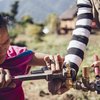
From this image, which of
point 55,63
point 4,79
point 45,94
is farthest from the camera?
point 45,94

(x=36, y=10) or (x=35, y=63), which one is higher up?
(x=35, y=63)

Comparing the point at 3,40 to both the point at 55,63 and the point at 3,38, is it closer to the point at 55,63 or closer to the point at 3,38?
the point at 3,38

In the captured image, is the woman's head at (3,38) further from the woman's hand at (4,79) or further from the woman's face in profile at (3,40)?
the woman's hand at (4,79)

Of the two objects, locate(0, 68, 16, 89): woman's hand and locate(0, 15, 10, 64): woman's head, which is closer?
locate(0, 68, 16, 89): woman's hand

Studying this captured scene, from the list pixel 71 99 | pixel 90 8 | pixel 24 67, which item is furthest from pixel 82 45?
pixel 71 99

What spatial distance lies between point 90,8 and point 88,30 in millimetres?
210

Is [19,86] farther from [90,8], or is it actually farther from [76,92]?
[76,92]

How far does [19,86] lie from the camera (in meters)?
2.35

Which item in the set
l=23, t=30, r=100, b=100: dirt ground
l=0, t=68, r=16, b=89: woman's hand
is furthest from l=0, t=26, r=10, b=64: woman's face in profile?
l=23, t=30, r=100, b=100: dirt ground

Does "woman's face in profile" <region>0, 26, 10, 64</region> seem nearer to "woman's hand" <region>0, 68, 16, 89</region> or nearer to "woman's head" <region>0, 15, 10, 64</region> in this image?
"woman's head" <region>0, 15, 10, 64</region>

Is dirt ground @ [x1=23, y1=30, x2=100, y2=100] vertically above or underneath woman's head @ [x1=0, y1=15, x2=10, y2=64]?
underneath

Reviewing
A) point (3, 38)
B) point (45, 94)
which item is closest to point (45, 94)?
point (45, 94)

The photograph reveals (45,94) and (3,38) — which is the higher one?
(3,38)

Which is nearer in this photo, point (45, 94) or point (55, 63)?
point (55, 63)
